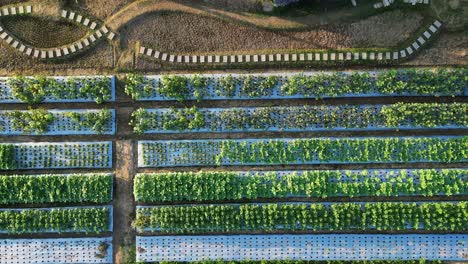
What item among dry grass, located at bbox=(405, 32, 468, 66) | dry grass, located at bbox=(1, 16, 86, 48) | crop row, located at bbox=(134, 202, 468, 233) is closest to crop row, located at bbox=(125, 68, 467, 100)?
dry grass, located at bbox=(405, 32, 468, 66)

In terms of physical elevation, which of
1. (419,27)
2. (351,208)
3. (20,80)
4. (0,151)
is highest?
(419,27)

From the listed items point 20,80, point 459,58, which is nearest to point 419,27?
point 459,58

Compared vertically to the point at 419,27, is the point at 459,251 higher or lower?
lower

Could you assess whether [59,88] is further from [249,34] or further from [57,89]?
[249,34]

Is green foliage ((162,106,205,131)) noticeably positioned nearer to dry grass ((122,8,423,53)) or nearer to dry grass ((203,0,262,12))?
dry grass ((122,8,423,53))

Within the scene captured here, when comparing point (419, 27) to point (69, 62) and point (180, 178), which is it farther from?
point (69, 62)

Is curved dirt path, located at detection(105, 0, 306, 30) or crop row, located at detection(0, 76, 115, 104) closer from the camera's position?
crop row, located at detection(0, 76, 115, 104)
